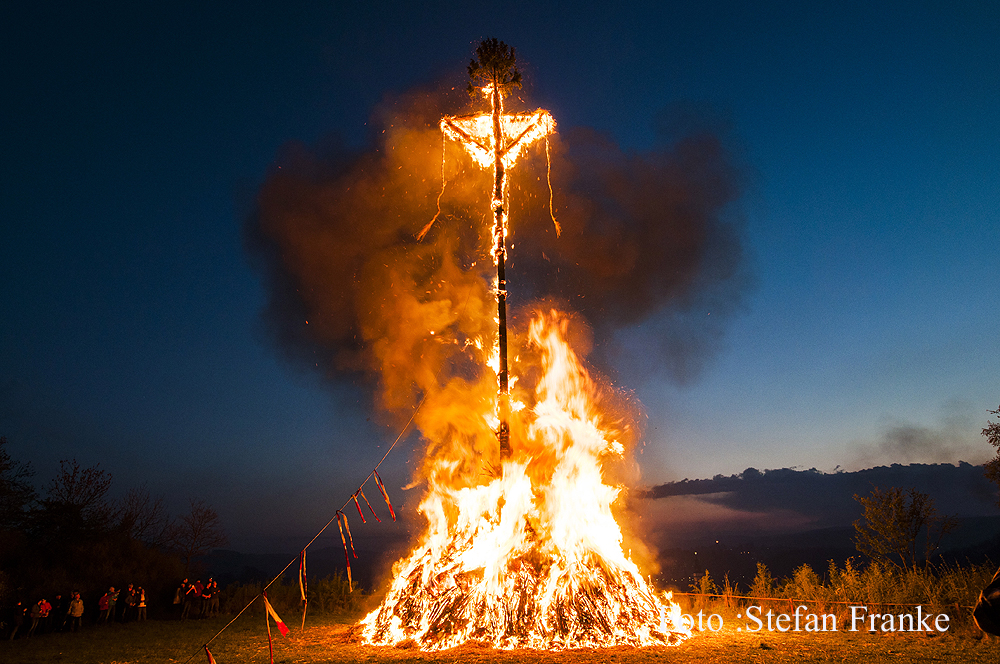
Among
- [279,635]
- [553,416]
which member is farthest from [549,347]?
[279,635]

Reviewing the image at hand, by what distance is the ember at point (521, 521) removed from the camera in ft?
40.4

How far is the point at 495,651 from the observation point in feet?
37.4

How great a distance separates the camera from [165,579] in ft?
74.2

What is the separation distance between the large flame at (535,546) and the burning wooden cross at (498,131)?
1907 mm

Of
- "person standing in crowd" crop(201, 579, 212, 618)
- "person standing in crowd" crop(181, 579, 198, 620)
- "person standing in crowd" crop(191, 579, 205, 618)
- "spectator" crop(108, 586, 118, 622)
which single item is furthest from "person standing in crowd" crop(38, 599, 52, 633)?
"person standing in crowd" crop(201, 579, 212, 618)

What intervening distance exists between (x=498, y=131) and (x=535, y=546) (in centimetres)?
1004

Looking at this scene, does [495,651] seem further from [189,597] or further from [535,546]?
[189,597]

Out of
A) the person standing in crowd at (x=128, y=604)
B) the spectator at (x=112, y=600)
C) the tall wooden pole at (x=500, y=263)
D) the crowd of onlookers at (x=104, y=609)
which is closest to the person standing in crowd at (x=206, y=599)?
the crowd of onlookers at (x=104, y=609)

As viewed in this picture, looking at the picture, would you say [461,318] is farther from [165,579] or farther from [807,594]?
[165,579]

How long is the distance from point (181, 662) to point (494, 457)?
24.5ft

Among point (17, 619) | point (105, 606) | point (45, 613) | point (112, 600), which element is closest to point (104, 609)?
point (105, 606)

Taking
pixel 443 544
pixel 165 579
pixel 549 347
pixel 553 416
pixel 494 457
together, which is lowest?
pixel 165 579

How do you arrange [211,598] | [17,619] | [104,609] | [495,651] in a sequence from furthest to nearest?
[211,598] < [104,609] < [17,619] < [495,651]

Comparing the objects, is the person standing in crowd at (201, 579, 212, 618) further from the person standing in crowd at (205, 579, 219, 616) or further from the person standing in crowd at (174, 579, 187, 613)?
the person standing in crowd at (174, 579, 187, 613)
